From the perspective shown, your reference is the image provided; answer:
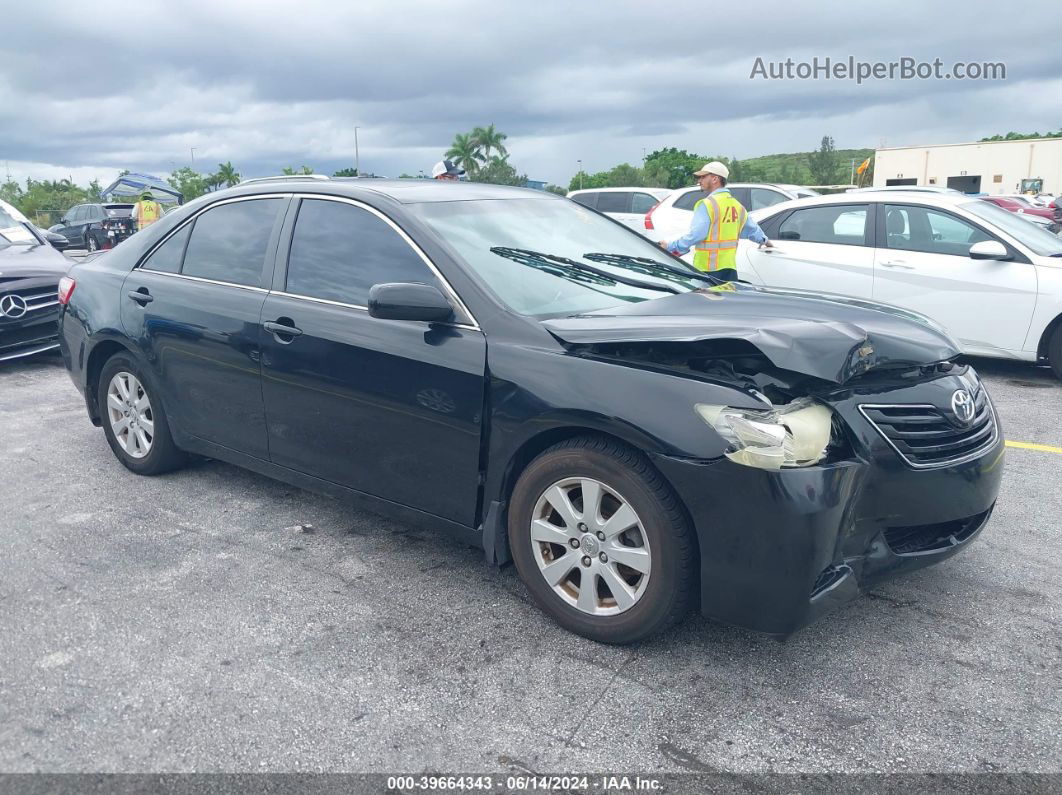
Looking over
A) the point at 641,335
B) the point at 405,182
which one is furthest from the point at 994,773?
the point at 405,182

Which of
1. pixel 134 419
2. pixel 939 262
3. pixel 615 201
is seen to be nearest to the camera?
pixel 134 419

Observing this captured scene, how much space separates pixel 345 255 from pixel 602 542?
175 cm

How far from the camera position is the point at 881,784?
2.40 m

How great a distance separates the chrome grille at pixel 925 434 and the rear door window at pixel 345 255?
171 cm

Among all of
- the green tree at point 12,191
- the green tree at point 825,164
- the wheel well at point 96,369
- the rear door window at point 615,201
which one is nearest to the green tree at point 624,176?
the green tree at point 825,164

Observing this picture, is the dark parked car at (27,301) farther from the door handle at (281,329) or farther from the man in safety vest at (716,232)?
the man in safety vest at (716,232)

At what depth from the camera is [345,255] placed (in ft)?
12.6

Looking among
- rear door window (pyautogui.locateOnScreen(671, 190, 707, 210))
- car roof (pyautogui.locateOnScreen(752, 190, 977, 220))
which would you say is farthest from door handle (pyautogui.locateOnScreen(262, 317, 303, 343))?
rear door window (pyautogui.locateOnScreen(671, 190, 707, 210))

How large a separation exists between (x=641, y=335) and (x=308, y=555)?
6.15 ft

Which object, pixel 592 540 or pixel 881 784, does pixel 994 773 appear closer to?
pixel 881 784

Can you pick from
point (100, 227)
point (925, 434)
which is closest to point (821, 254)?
point (925, 434)

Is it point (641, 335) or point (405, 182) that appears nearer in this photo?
point (641, 335)

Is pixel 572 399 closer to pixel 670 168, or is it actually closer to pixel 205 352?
pixel 205 352

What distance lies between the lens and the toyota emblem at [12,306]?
25.2 feet
